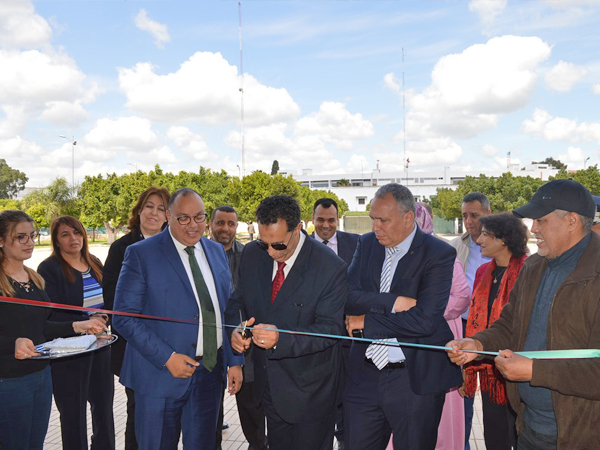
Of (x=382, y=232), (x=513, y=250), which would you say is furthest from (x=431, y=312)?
(x=513, y=250)

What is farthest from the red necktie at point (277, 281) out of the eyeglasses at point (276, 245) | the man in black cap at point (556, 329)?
the man in black cap at point (556, 329)

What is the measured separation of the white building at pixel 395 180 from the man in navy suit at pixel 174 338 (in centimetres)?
6164

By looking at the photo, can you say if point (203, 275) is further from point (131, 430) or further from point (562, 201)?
point (562, 201)

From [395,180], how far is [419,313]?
328 feet

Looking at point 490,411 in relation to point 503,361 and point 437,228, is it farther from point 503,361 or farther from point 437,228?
point 437,228

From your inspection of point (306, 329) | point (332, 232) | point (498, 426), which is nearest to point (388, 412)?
point (306, 329)

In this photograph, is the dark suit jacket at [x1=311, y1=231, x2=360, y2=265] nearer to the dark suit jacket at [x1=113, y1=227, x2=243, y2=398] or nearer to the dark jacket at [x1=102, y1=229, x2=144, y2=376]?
the dark jacket at [x1=102, y1=229, x2=144, y2=376]

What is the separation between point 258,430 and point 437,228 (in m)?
53.9

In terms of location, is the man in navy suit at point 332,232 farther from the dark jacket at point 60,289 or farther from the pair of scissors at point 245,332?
the dark jacket at point 60,289

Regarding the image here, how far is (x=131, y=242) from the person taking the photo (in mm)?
4254

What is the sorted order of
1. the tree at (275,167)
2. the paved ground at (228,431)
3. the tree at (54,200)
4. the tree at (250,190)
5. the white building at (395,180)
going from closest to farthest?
the paved ground at (228,431) → the tree at (250,190) → the tree at (54,200) → the white building at (395,180) → the tree at (275,167)

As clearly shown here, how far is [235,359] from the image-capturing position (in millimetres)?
3277

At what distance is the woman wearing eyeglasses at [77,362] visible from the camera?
144 inches

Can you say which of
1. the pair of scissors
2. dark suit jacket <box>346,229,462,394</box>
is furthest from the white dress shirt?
dark suit jacket <box>346,229,462,394</box>
